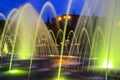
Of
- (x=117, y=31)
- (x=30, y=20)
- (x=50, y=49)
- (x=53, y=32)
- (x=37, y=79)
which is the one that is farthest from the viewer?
(x=53, y=32)

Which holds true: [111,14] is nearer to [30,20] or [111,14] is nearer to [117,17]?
[117,17]

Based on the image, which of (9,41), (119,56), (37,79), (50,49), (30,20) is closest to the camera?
(37,79)

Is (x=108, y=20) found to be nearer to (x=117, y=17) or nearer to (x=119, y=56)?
(x=117, y=17)

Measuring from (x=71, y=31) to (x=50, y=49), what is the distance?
2901 cm

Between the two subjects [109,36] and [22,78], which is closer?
[22,78]

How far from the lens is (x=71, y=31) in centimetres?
8212

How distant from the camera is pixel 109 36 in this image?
22344mm

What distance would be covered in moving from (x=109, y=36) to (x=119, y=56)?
2730 mm

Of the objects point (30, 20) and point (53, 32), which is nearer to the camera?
point (30, 20)

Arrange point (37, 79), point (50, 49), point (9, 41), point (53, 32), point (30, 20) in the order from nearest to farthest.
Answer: point (37, 79) < point (30, 20) < point (50, 49) < point (9, 41) < point (53, 32)

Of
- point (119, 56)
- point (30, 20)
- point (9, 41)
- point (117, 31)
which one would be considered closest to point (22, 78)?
point (119, 56)

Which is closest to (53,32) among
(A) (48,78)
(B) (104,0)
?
(B) (104,0)

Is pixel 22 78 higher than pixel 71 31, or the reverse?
pixel 71 31

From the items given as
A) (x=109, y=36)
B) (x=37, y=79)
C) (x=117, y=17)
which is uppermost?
(x=117, y=17)
